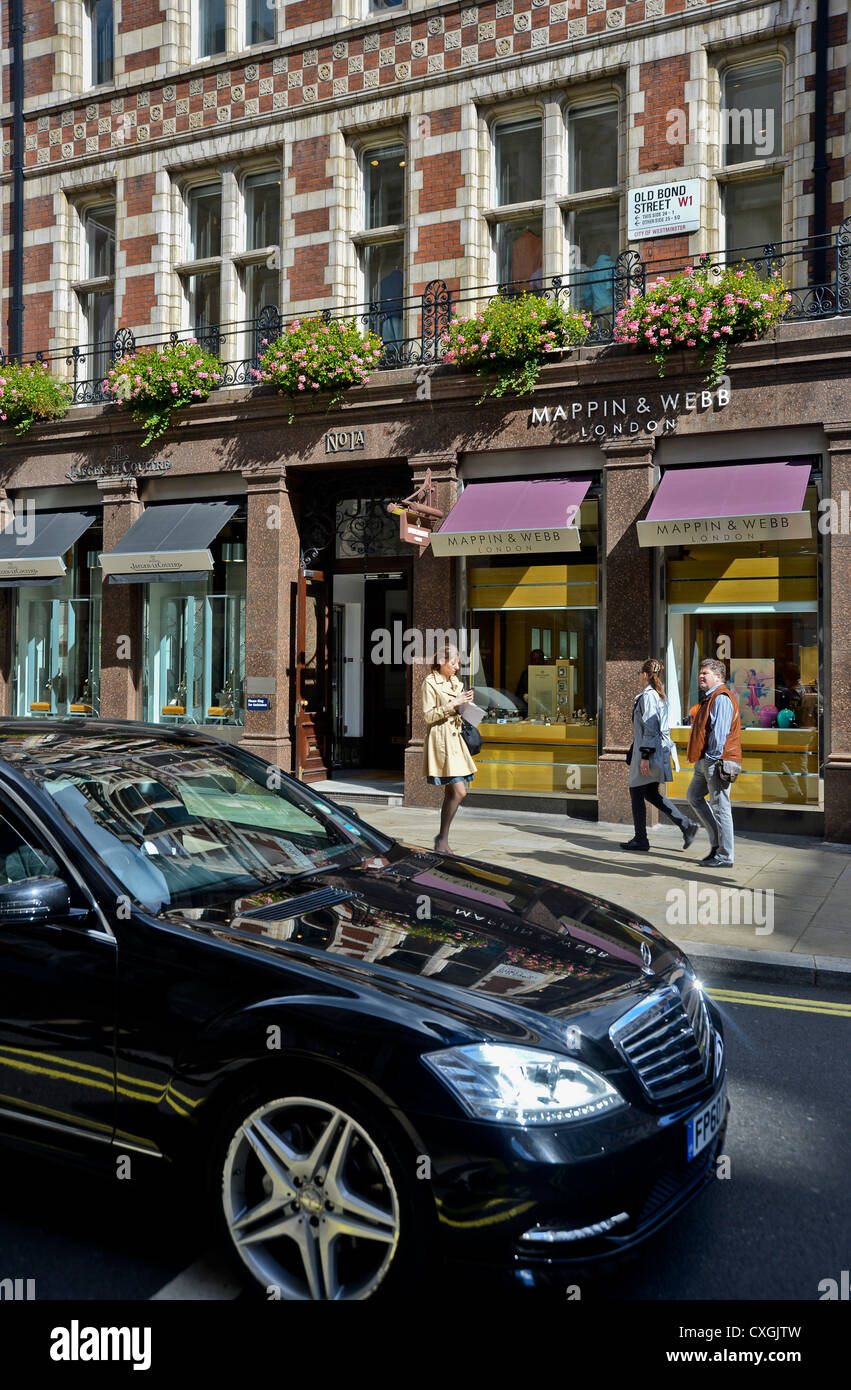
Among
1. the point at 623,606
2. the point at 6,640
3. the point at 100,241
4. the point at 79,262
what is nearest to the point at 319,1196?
the point at 623,606

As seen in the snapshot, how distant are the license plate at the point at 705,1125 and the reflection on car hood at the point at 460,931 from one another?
1.35 ft

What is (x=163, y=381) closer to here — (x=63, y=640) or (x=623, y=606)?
(x=63, y=640)

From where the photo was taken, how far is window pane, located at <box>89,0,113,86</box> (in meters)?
16.6

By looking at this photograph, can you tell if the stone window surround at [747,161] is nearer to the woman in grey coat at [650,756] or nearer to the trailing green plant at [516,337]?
the trailing green plant at [516,337]

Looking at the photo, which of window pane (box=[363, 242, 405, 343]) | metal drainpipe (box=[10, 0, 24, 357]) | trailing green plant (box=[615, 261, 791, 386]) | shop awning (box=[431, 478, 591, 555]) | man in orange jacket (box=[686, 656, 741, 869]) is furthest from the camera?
metal drainpipe (box=[10, 0, 24, 357])

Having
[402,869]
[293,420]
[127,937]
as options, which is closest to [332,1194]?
[127,937]

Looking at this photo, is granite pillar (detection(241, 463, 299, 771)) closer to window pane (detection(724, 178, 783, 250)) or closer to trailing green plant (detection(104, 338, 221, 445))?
trailing green plant (detection(104, 338, 221, 445))

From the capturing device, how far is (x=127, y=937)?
3090 mm

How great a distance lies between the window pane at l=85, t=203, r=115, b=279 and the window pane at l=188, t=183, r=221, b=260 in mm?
1616

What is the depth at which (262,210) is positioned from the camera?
50.7 ft

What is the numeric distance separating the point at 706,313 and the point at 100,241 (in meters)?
10.6

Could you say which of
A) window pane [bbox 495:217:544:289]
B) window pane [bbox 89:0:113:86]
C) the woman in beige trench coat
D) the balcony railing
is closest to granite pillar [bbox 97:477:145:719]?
the balcony railing
